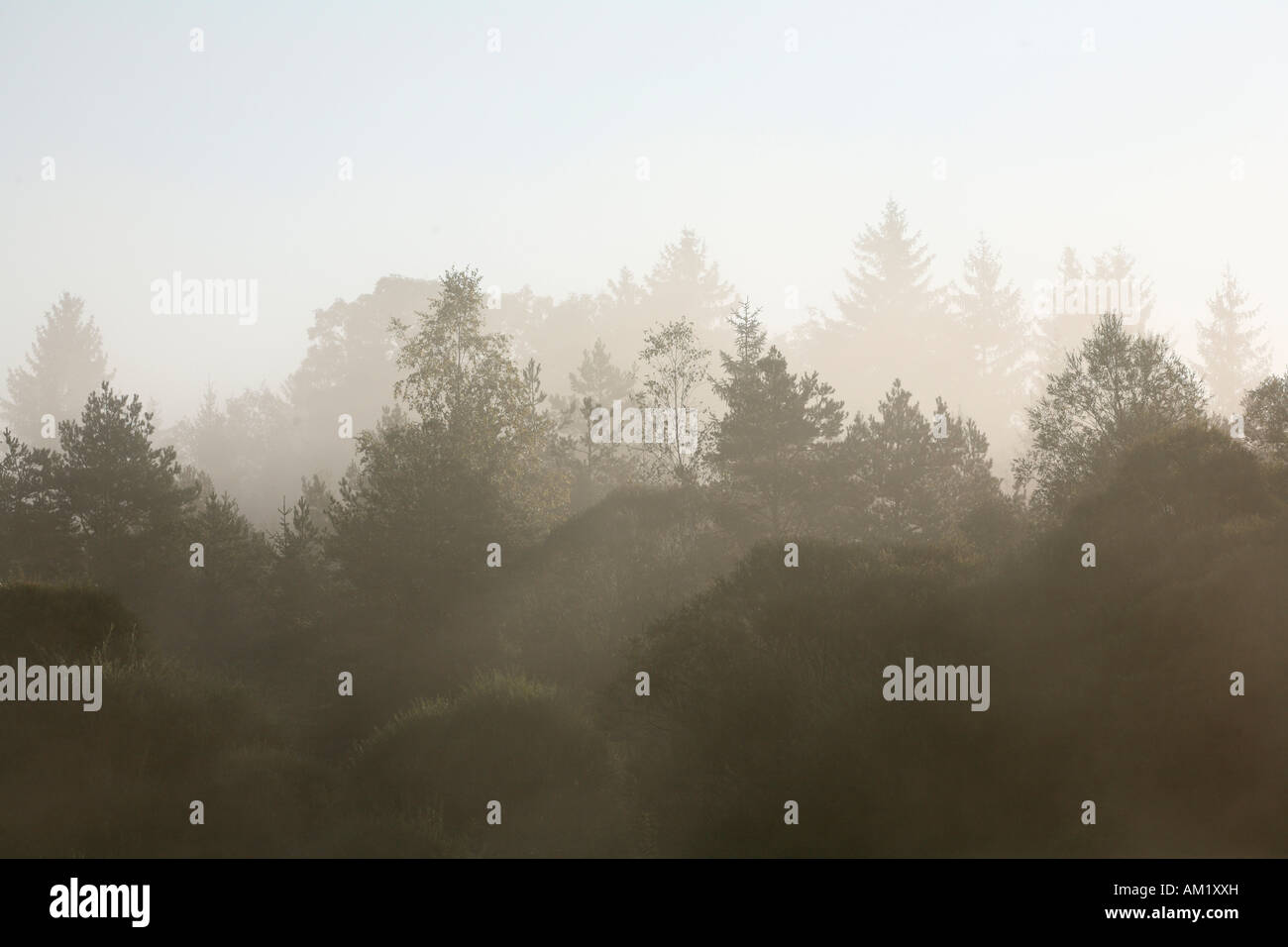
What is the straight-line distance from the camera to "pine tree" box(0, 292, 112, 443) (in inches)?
4395

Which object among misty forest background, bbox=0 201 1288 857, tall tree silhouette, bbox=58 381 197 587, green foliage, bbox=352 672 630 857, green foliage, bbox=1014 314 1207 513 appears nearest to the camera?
misty forest background, bbox=0 201 1288 857

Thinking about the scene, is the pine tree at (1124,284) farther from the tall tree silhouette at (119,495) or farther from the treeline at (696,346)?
the tall tree silhouette at (119,495)

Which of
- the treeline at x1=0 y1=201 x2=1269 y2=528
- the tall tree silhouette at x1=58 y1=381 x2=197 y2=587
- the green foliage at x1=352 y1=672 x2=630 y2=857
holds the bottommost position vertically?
the green foliage at x1=352 y1=672 x2=630 y2=857

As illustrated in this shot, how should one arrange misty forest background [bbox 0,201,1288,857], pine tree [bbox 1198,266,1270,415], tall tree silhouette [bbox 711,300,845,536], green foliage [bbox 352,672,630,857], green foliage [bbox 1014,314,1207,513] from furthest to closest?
1. pine tree [bbox 1198,266,1270,415]
2. tall tree silhouette [bbox 711,300,845,536]
3. green foliage [bbox 1014,314,1207,513]
4. green foliage [bbox 352,672,630,857]
5. misty forest background [bbox 0,201,1288,857]

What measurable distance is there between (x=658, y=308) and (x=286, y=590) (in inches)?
2991

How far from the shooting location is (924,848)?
59.5ft

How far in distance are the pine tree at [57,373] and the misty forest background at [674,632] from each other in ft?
247

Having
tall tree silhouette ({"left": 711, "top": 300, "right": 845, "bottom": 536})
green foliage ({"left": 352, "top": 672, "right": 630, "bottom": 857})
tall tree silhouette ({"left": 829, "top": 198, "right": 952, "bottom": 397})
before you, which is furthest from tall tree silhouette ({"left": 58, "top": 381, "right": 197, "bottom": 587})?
tall tree silhouette ({"left": 829, "top": 198, "right": 952, "bottom": 397})

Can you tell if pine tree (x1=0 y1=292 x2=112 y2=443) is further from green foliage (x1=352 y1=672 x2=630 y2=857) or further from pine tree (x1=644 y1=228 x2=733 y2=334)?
green foliage (x1=352 y1=672 x2=630 y2=857)

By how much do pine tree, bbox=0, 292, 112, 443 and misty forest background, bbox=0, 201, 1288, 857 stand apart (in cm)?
7541

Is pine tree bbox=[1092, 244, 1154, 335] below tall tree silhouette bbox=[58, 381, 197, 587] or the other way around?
the other way around
